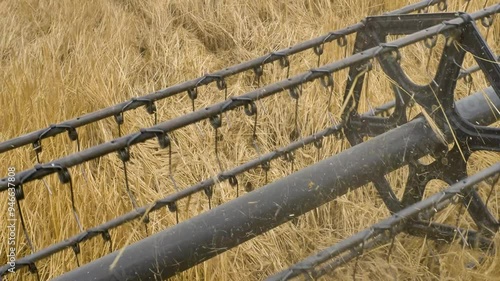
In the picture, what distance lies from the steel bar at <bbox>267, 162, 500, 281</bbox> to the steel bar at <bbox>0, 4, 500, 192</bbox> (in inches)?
16.7

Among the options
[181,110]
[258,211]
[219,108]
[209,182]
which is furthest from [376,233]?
[181,110]

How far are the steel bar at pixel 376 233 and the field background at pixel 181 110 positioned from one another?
0.32 m

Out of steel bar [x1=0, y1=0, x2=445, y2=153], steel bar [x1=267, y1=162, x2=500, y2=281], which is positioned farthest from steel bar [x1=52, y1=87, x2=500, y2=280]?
steel bar [x1=0, y1=0, x2=445, y2=153]

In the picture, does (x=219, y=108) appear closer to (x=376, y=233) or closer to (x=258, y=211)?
(x=258, y=211)

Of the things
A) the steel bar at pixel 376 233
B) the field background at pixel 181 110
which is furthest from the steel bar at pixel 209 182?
the steel bar at pixel 376 233

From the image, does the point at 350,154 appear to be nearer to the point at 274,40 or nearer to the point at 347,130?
the point at 347,130

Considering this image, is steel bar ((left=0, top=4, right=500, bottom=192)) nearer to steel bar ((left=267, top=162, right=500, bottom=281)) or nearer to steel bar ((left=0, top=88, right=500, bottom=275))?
steel bar ((left=0, top=88, right=500, bottom=275))

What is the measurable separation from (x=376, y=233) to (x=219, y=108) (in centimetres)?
55

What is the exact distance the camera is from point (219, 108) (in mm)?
1835

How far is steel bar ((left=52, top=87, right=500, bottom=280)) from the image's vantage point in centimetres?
171

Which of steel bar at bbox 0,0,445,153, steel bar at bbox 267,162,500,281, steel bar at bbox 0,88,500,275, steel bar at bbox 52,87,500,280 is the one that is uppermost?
steel bar at bbox 0,0,445,153

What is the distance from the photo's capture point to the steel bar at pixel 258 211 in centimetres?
171

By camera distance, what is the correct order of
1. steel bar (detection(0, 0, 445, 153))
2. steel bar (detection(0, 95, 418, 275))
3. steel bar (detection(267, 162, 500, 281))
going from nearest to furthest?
steel bar (detection(267, 162, 500, 281)) < steel bar (detection(0, 0, 445, 153)) < steel bar (detection(0, 95, 418, 275))

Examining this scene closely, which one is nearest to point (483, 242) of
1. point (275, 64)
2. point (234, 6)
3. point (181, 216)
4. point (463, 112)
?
point (463, 112)
